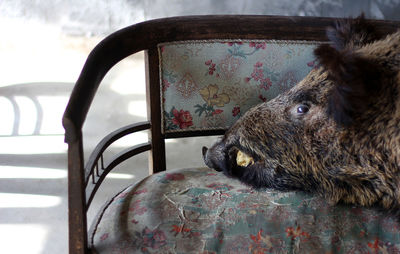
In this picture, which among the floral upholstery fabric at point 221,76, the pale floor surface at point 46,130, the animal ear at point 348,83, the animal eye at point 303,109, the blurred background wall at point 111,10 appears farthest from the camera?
the blurred background wall at point 111,10

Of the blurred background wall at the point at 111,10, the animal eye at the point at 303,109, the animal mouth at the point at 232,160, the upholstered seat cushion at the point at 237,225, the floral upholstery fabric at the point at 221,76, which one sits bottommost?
the upholstered seat cushion at the point at 237,225

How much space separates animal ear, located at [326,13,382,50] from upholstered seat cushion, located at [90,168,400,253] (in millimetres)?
410

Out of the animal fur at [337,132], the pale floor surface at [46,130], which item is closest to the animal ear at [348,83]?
the animal fur at [337,132]

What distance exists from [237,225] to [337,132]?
310 mm

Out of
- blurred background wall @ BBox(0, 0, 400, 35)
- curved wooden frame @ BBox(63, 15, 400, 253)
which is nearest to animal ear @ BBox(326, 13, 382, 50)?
curved wooden frame @ BBox(63, 15, 400, 253)

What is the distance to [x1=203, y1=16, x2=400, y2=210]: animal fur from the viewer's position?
0.95 meters

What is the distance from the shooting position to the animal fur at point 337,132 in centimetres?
95

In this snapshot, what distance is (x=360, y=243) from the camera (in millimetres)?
1021

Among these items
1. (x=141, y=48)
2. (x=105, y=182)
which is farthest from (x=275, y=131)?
(x=105, y=182)

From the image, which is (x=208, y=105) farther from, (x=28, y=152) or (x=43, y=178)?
(x=28, y=152)

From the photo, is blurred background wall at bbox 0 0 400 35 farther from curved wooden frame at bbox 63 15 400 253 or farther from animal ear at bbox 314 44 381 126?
animal ear at bbox 314 44 381 126

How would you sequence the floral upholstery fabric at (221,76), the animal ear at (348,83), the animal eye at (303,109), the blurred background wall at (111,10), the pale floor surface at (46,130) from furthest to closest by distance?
the blurred background wall at (111,10)
the pale floor surface at (46,130)
the floral upholstery fabric at (221,76)
the animal eye at (303,109)
the animal ear at (348,83)

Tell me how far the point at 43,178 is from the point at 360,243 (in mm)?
1534

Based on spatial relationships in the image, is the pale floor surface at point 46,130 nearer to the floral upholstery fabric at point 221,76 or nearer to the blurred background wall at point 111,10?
the blurred background wall at point 111,10
